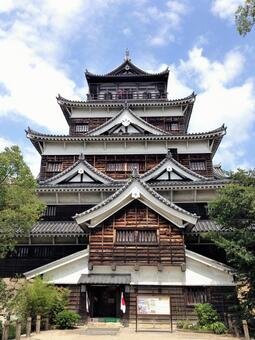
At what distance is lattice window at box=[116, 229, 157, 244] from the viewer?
17234 mm

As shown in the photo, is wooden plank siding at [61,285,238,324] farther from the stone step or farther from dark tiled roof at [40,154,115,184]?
dark tiled roof at [40,154,115,184]

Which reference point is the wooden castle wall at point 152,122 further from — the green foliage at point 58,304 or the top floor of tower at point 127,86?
the green foliage at point 58,304

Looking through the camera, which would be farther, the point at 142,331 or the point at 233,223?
the point at 233,223

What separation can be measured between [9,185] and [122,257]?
741 centimetres

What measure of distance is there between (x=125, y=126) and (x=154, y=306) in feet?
51.9

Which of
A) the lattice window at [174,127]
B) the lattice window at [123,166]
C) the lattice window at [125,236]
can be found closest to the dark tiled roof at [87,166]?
the lattice window at [123,166]

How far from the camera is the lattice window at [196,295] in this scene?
1594cm

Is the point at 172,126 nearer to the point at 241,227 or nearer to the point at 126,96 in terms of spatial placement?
the point at 126,96

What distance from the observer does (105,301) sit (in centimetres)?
1717

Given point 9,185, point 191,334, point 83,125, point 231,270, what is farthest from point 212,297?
point 83,125

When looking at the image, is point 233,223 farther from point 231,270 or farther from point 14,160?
point 14,160

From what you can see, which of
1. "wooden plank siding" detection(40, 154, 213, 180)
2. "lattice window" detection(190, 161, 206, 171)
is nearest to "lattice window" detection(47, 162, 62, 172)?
"wooden plank siding" detection(40, 154, 213, 180)

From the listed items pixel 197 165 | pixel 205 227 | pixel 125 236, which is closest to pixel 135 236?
pixel 125 236

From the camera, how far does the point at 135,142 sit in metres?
25.2
